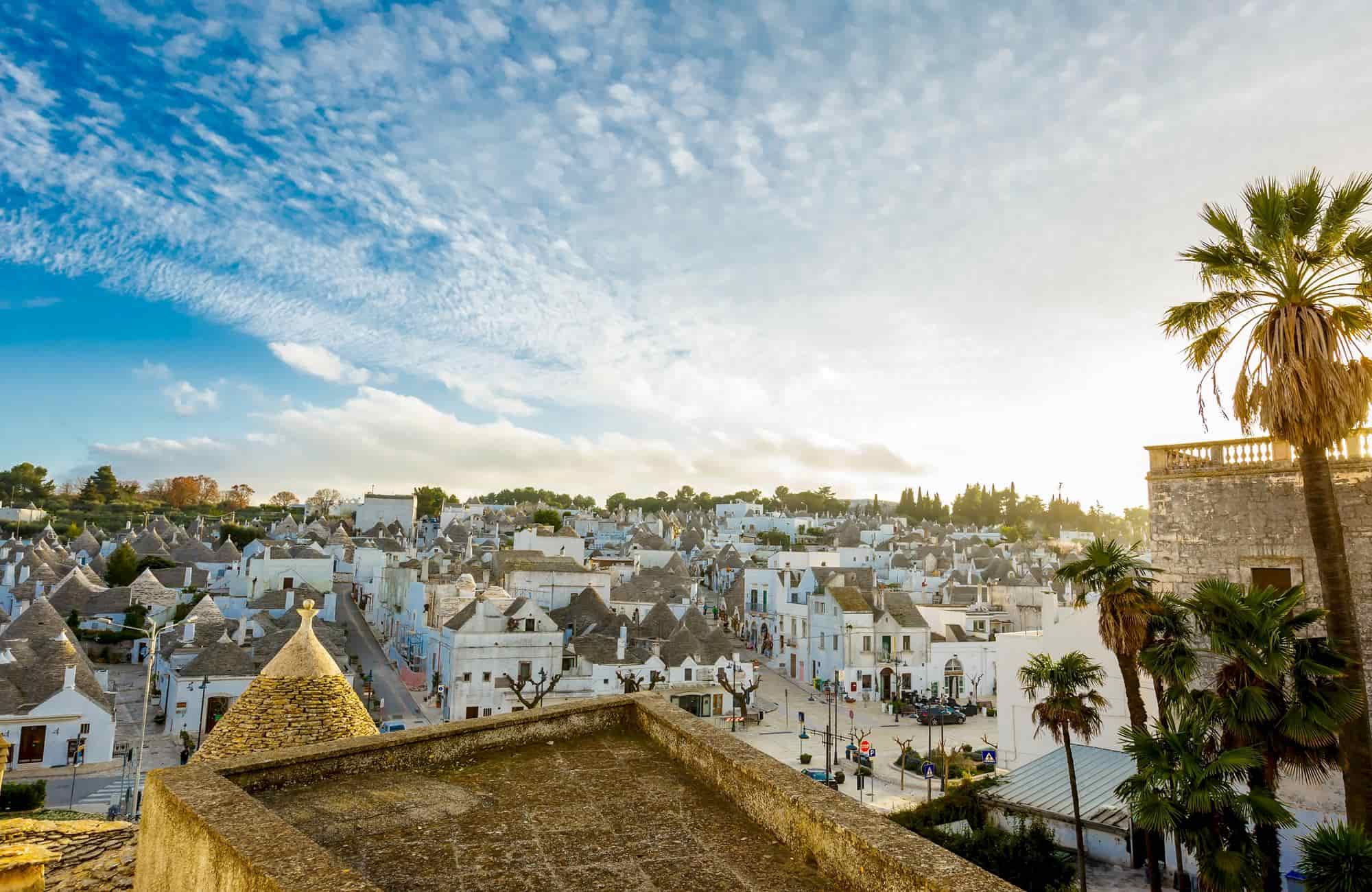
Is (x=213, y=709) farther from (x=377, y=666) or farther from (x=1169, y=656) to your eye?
(x=1169, y=656)

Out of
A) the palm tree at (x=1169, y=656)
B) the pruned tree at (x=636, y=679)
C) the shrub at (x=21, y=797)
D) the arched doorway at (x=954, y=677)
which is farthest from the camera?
the arched doorway at (x=954, y=677)

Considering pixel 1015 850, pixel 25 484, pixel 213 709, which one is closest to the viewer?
pixel 1015 850

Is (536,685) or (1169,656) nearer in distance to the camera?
(1169,656)

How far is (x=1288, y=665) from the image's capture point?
13.9m

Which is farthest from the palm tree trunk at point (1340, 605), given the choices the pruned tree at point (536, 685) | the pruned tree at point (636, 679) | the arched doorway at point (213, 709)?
the arched doorway at point (213, 709)

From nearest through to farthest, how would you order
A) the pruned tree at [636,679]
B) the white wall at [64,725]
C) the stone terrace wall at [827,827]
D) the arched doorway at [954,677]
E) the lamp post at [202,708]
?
1. the stone terrace wall at [827,827]
2. the white wall at [64,725]
3. the lamp post at [202,708]
4. the pruned tree at [636,679]
5. the arched doorway at [954,677]

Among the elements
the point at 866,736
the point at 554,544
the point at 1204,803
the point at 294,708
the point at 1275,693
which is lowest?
the point at 866,736

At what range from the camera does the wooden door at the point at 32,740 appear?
108 ft

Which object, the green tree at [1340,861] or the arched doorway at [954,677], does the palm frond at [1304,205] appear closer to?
the green tree at [1340,861]

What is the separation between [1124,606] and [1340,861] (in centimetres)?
538

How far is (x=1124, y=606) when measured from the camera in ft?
53.9

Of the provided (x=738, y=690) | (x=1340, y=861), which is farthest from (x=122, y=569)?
(x=1340, y=861)

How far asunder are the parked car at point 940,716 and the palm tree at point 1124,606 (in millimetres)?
28106

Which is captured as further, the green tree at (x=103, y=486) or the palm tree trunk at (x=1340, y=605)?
the green tree at (x=103, y=486)
